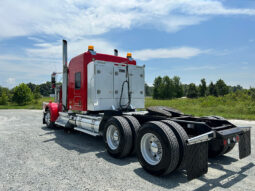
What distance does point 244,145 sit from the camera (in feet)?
14.4

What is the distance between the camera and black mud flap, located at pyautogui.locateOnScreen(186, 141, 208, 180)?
3525 mm

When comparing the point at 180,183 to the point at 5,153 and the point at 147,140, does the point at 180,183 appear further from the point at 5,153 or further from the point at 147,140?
the point at 5,153

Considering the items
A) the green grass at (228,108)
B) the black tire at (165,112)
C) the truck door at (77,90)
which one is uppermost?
the truck door at (77,90)

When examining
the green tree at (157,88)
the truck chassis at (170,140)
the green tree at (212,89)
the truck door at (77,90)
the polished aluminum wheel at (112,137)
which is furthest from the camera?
the green tree at (157,88)

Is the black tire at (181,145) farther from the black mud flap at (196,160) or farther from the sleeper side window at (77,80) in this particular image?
the sleeper side window at (77,80)

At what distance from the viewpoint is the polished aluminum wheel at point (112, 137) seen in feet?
18.2

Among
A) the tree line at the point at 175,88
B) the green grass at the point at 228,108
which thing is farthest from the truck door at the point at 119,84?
the tree line at the point at 175,88

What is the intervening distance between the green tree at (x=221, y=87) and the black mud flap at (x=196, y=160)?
70.1m

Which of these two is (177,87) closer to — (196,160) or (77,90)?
(77,90)

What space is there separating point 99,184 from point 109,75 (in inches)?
159

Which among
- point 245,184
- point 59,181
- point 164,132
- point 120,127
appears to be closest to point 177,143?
point 164,132

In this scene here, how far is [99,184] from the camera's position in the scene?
12.1 feet

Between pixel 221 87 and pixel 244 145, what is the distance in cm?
7071

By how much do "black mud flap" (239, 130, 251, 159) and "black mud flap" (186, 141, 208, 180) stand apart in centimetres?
107
